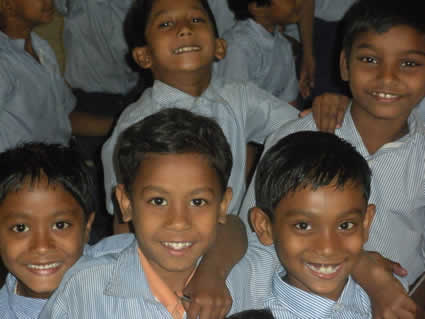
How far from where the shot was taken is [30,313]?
4.37 ft

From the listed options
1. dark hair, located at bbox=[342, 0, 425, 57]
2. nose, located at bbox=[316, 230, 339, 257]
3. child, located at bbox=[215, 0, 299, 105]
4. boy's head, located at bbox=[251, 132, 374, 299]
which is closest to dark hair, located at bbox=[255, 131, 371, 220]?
boy's head, located at bbox=[251, 132, 374, 299]

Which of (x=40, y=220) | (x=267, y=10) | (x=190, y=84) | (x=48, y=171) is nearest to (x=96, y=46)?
(x=267, y=10)

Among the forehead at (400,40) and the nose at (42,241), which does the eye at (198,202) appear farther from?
the forehead at (400,40)

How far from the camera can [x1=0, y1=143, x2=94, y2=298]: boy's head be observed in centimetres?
127

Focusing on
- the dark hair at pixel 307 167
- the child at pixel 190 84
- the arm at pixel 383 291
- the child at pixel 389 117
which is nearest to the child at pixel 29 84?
the child at pixel 190 84

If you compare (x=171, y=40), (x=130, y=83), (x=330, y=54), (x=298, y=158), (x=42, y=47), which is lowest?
(x=130, y=83)

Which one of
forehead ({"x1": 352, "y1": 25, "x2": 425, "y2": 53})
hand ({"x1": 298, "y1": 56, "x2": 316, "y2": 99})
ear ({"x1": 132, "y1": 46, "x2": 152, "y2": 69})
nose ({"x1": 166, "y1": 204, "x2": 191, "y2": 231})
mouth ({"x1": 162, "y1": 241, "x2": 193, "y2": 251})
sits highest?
forehead ({"x1": 352, "y1": 25, "x2": 425, "y2": 53})

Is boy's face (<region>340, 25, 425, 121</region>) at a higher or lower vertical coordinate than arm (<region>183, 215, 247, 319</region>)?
higher

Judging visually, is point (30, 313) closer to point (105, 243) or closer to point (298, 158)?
point (105, 243)

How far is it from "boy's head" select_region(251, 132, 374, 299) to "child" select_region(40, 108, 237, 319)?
14cm

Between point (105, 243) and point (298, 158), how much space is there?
50cm

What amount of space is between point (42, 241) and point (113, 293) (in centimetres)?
20

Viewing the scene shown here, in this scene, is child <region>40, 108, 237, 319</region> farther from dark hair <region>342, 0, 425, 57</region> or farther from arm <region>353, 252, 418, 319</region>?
dark hair <region>342, 0, 425, 57</region>

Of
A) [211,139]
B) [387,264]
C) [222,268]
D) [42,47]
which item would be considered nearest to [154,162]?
[211,139]
